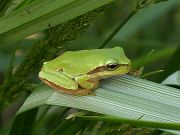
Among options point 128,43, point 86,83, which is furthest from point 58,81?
point 128,43

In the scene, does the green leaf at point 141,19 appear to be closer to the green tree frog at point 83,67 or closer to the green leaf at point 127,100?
the green tree frog at point 83,67

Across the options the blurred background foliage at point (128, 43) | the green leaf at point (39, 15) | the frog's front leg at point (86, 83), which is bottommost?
the blurred background foliage at point (128, 43)

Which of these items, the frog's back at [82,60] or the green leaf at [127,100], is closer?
the green leaf at [127,100]

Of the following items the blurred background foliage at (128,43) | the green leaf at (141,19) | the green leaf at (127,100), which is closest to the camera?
the green leaf at (127,100)

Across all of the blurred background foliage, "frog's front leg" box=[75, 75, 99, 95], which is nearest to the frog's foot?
"frog's front leg" box=[75, 75, 99, 95]

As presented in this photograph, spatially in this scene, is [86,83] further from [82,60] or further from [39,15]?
[39,15]

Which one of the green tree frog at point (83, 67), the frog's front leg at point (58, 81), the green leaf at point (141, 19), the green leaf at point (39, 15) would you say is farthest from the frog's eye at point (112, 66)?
the green leaf at point (141, 19)
